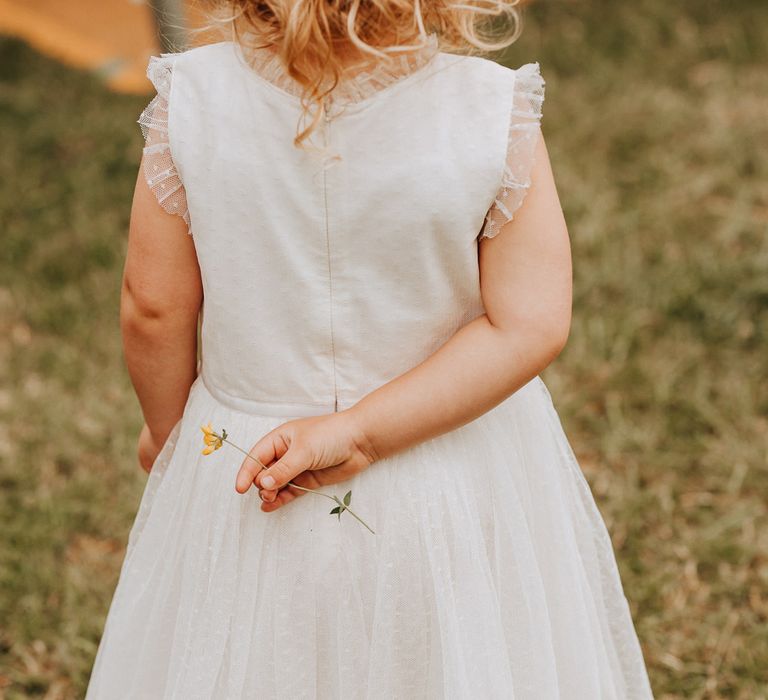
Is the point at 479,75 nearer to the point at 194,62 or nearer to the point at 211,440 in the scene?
the point at 194,62

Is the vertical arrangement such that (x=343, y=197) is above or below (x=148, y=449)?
above

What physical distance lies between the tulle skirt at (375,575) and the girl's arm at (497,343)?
10cm

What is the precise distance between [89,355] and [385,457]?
2044 millimetres

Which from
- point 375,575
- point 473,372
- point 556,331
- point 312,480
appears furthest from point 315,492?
point 556,331

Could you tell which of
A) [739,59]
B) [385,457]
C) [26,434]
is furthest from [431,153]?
[739,59]

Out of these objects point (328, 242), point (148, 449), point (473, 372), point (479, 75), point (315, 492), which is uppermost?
point (479, 75)

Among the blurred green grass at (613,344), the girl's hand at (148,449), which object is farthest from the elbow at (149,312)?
the blurred green grass at (613,344)

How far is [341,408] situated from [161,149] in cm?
39

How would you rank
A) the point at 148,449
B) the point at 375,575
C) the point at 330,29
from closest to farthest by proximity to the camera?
1. the point at 330,29
2. the point at 375,575
3. the point at 148,449

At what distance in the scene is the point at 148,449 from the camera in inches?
61.9

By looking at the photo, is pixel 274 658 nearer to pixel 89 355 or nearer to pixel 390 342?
pixel 390 342

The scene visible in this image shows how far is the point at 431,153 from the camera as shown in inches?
44.4

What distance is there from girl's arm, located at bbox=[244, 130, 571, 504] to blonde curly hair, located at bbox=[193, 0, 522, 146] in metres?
0.19

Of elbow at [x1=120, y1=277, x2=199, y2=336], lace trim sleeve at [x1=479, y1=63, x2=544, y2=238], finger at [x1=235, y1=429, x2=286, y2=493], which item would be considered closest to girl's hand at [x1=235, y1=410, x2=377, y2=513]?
finger at [x1=235, y1=429, x2=286, y2=493]
